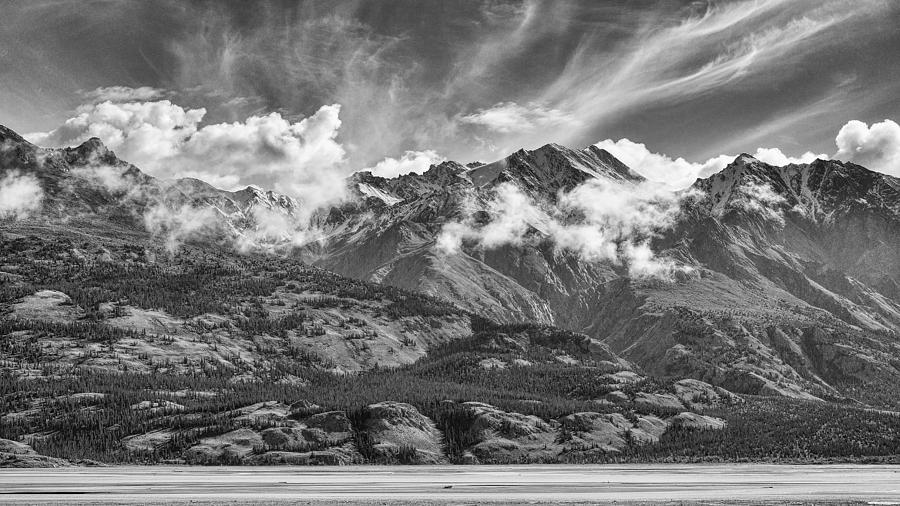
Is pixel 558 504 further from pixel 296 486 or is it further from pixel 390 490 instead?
pixel 296 486

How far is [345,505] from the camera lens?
312 ft

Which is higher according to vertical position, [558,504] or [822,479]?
[558,504]

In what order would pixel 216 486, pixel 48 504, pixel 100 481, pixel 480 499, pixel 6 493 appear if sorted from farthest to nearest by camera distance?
pixel 100 481 → pixel 216 486 → pixel 6 493 → pixel 480 499 → pixel 48 504

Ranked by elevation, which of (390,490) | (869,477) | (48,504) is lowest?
(869,477)

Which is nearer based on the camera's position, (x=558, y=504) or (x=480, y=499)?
(x=558, y=504)

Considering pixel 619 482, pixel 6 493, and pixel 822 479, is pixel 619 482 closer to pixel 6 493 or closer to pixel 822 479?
pixel 822 479

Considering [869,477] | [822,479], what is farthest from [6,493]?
[869,477]

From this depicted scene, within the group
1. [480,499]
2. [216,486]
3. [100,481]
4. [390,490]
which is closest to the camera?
[480,499]

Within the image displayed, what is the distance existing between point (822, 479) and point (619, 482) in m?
A: 40.0

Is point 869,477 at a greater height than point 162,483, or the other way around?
point 162,483

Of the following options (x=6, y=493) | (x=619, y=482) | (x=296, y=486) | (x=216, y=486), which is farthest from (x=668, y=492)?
(x=6, y=493)

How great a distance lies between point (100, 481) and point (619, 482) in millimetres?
99104

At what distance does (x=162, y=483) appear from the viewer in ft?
449

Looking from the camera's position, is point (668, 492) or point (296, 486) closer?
point (668, 492)
